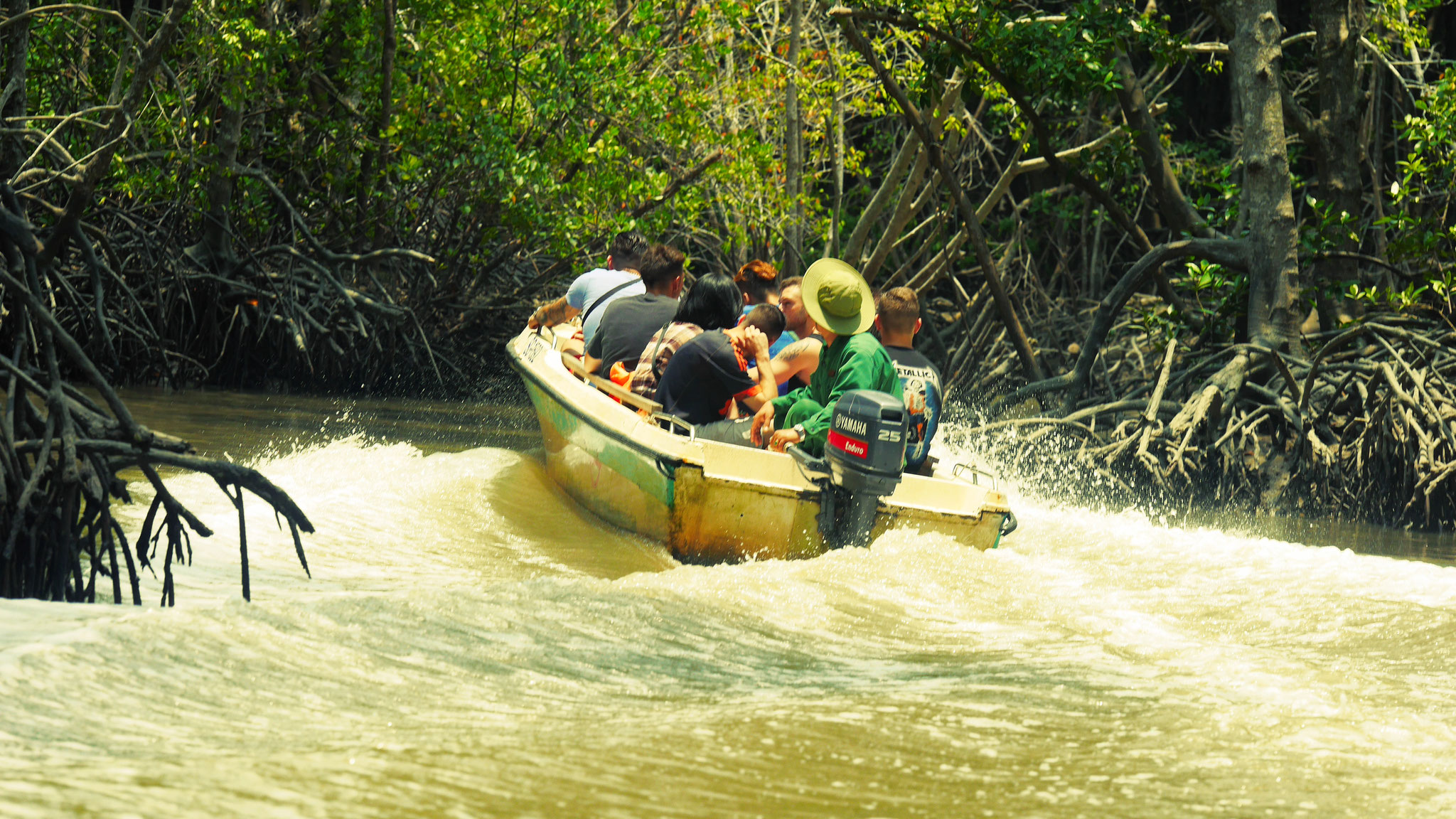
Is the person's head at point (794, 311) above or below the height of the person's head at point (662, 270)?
below

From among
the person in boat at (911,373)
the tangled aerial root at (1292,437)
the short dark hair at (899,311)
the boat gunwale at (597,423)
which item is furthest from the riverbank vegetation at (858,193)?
the short dark hair at (899,311)

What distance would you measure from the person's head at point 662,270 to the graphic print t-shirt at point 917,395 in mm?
1386

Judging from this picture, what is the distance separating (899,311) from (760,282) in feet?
6.00

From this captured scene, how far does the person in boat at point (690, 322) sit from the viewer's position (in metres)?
6.13

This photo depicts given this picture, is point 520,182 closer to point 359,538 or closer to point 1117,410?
point 1117,410

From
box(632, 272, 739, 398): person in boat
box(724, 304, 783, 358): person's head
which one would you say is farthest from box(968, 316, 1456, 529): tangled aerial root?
box(632, 272, 739, 398): person in boat

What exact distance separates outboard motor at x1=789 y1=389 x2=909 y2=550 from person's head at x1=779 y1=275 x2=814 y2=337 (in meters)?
1.50

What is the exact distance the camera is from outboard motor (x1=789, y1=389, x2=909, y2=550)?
5.11 m

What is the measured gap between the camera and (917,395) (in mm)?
5809

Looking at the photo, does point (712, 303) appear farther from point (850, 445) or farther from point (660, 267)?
point (850, 445)

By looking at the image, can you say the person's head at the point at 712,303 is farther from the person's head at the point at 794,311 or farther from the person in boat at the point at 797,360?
the person's head at the point at 794,311

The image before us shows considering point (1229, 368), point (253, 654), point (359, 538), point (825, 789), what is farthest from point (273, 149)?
point (825, 789)

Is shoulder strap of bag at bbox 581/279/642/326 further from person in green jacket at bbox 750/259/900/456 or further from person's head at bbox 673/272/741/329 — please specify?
person in green jacket at bbox 750/259/900/456

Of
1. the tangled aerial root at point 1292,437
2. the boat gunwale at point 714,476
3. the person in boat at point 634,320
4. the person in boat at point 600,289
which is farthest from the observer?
the tangled aerial root at point 1292,437
